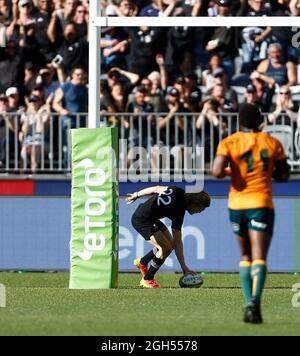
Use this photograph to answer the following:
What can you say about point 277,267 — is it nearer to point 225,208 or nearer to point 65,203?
point 225,208

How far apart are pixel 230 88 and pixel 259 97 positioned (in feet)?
2.18

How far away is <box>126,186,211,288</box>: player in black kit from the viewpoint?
57.2 ft

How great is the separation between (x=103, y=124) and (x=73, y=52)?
2038 millimetres

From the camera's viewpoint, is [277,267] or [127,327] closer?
[127,327]

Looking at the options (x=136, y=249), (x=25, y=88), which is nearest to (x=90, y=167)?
(x=136, y=249)

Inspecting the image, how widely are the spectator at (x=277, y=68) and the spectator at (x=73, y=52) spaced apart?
3169 mm

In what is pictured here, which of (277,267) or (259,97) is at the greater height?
(259,97)

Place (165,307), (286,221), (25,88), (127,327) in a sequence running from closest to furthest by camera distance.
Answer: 1. (127,327)
2. (165,307)
3. (286,221)
4. (25,88)

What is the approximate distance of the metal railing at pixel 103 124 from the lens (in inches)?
834

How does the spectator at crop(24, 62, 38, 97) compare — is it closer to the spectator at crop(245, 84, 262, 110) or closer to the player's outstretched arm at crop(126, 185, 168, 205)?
the spectator at crop(245, 84, 262, 110)

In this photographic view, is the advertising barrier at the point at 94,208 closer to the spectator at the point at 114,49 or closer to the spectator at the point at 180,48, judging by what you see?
the spectator at the point at 180,48

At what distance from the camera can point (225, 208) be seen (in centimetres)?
2120
